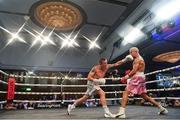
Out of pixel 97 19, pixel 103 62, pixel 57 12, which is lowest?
pixel 103 62

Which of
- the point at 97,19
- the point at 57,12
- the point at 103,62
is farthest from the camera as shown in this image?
the point at 97,19

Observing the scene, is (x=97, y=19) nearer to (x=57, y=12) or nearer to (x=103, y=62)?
(x=57, y=12)

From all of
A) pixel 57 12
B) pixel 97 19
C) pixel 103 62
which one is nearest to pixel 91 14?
pixel 97 19

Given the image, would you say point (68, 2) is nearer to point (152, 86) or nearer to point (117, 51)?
point (117, 51)

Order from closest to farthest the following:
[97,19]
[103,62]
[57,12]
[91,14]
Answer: [103,62], [57,12], [91,14], [97,19]

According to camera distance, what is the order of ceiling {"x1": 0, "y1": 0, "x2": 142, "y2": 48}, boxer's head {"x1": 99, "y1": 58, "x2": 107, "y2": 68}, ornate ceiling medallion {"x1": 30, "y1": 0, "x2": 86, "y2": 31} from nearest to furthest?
boxer's head {"x1": 99, "y1": 58, "x2": 107, "y2": 68} < ornate ceiling medallion {"x1": 30, "y1": 0, "x2": 86, "y2": 31} < ceiling {"x1": 0, "y1": 0, "x2": 142, "y2": 48}

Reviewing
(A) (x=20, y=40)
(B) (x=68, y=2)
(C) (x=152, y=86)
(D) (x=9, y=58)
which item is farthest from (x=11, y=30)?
(C) (x=152, y=86)

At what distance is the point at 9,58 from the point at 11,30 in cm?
177

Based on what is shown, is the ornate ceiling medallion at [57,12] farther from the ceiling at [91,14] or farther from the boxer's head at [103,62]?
the boxer's head at [103,62]

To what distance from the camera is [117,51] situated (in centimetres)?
1009

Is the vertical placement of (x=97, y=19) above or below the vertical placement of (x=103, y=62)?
above

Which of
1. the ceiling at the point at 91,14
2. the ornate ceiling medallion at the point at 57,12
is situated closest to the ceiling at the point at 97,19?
the ceiling at the point at 91,14

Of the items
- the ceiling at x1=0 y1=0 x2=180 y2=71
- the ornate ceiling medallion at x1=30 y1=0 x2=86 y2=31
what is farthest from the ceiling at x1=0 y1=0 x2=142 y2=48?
the ornate ceiling medallion at x1=30 y1=0 x2=86 y2=31

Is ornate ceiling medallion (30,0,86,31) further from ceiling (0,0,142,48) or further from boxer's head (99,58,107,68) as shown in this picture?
boxer's head (99,58,107,68)
